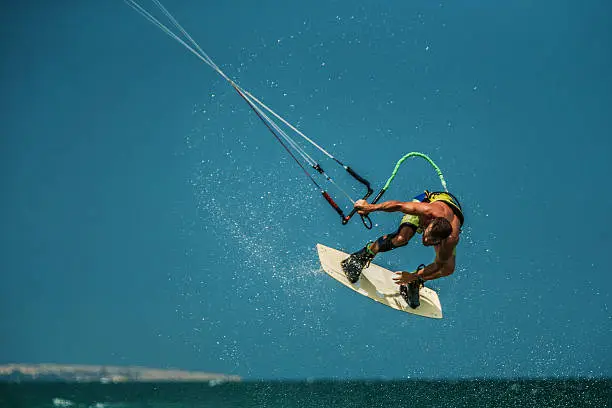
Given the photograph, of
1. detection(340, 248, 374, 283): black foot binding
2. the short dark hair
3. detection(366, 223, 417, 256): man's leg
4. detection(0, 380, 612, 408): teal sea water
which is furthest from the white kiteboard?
detection(0, 380, 612, 408): teal sea water

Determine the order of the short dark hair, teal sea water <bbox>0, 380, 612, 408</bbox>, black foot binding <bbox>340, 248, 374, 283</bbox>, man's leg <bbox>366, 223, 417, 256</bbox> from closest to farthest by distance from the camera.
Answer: the short dark hair → man's leg <bbox>366, 223, 417, 256</bbox> → black foot binding <bbox>340, 248, 374, 283</bbox> → teal sea water <bbox>0, 380, 612, 408</bbox>

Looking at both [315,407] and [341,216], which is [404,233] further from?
[315,407]

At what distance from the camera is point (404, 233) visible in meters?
8.20

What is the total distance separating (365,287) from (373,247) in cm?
58

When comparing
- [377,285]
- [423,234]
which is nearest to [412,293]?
[377,285]

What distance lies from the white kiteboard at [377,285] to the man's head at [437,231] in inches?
54.9

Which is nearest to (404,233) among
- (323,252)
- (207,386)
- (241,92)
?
(323,252)

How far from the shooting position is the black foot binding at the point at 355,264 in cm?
861

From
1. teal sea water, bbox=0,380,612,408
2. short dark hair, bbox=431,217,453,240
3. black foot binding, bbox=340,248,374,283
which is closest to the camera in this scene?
short dark hair, bbox=431,217,453,240

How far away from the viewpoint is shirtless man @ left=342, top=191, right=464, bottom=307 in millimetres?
7461

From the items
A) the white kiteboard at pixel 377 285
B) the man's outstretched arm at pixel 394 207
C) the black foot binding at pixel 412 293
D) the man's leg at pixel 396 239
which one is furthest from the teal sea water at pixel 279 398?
the man's outstretched arm at pixel 394 207

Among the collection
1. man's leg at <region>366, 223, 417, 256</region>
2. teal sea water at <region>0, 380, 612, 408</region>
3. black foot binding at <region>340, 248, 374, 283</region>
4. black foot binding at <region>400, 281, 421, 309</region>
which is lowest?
black foot binding at <region>400, 281, 421, 309</region>

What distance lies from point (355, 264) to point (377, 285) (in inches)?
Answer: 17.6

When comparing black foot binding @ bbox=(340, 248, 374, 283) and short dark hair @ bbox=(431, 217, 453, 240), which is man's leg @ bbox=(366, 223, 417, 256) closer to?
black foot binding @ bbox=(340, 248, 374, 283)
